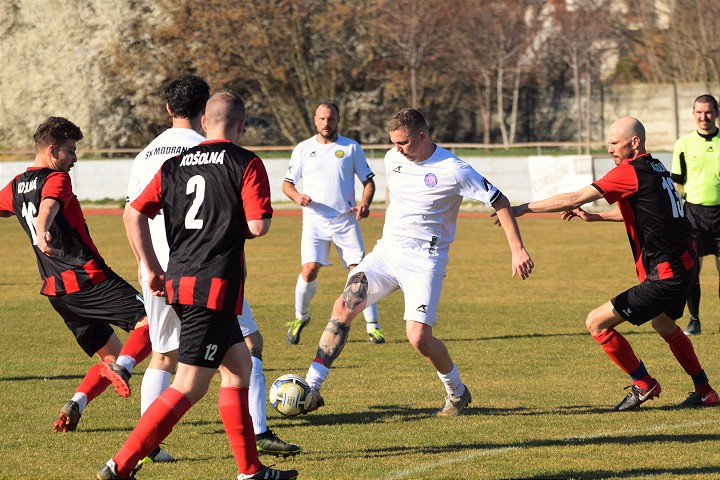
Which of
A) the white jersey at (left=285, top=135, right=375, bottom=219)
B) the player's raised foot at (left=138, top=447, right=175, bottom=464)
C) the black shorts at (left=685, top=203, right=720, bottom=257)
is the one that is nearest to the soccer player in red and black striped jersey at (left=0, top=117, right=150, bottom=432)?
the player's raised foot at (left=138, top=447, right=175, bottom=464)

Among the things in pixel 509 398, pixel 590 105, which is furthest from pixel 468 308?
pixel 590 105

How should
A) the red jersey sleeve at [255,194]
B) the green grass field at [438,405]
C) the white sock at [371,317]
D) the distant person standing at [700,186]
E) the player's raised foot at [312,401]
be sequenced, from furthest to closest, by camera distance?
the distant person standing at [700,186]
the white sock at [371,317]
the player's raised foot at [312,401]
the green grass field at [438,405]
the red jersey sleeve at [255,194]

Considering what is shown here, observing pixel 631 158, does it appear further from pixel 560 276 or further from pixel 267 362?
pixel 560 276

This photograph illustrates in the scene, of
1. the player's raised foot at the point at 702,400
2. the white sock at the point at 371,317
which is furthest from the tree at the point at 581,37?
the player's raised foot at the point at 702,400

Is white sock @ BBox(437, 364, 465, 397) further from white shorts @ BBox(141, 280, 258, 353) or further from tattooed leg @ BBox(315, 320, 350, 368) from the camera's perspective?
white shorts @ BBox(141, 280, 258, 353)

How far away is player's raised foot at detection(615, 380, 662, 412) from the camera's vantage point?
25.6 ft

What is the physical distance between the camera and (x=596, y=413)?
778cm

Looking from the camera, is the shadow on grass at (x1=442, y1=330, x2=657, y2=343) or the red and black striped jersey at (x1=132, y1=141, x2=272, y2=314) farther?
the shadow on grass at (x1=442, y1=330, x2=657, y2=343)

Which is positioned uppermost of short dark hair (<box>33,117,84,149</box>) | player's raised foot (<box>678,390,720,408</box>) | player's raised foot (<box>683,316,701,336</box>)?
short dark hair (<box>33,117,84,149</box>)

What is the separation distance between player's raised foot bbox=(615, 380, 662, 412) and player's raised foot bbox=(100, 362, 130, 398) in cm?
354

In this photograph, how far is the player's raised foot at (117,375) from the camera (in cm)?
657

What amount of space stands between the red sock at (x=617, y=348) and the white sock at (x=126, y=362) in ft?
10.9

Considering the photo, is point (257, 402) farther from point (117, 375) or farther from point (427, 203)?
point (427, 203)

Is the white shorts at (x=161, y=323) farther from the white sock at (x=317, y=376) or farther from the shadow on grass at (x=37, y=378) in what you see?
the shadow on grass at (x=37, y=378)
